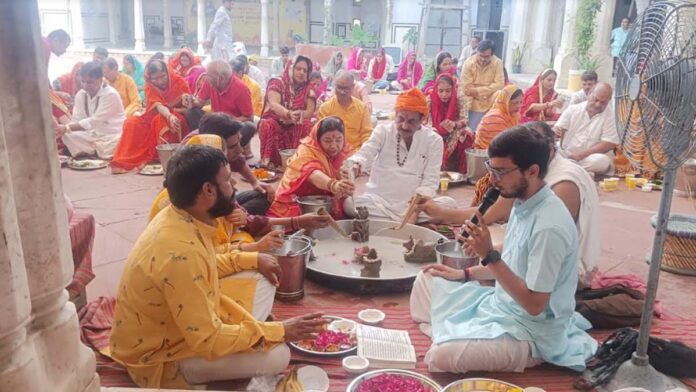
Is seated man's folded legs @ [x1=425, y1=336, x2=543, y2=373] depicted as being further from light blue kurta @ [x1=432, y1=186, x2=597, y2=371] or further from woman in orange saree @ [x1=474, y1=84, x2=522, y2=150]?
woman in orange saree @ [x1=474, y1=84, x2=522, y2=150]

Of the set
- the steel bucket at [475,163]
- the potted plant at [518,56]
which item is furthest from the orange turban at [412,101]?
the potted plant at [518,56]

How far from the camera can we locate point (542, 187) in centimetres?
262

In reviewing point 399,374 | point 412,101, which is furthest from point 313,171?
point 399,374

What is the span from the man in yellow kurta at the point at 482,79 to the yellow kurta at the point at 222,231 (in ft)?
18.9

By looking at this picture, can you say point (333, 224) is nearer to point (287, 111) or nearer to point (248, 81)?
point (287, 111)

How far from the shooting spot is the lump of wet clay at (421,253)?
395cm

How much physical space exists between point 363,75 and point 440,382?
16.6 m

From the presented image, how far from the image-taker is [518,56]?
54.6 ft

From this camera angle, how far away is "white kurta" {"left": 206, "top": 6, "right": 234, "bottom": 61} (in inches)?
535

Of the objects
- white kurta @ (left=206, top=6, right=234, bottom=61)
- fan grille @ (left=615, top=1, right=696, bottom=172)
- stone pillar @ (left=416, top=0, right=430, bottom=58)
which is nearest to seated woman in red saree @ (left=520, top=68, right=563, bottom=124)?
fan grille @ (left=615, top=1, right=696, bottom=172)

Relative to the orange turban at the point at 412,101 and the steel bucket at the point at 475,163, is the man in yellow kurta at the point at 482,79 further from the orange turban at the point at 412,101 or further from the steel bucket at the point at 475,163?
the orange turban at the point at 412,101

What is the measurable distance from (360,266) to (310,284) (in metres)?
0.36

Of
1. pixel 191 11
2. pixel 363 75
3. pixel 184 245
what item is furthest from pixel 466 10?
pixel 184 245

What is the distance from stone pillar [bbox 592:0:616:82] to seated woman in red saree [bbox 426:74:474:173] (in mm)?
6805
